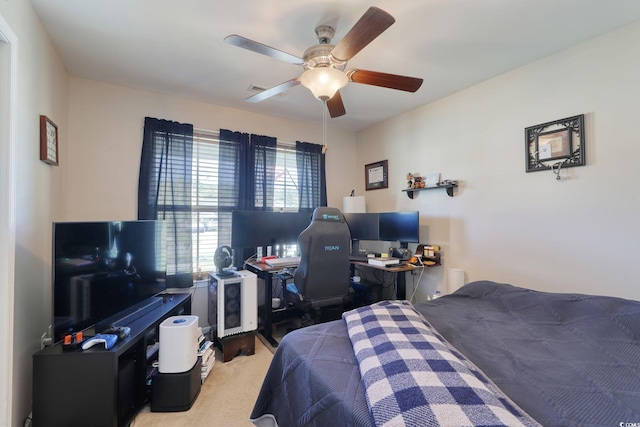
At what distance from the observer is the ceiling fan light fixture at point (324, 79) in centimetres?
168

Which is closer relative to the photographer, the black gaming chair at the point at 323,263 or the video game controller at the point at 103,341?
the video game controller at the point at 103,341

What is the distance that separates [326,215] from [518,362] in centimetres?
162

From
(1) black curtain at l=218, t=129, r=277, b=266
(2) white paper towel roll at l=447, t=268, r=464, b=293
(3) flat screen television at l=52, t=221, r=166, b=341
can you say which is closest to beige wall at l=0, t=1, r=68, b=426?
(3) flat screen television at l=52, t=221, r=166, b=341

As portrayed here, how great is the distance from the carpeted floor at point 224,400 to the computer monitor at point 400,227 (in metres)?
1.84

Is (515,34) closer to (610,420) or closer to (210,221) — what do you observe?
(610,420)

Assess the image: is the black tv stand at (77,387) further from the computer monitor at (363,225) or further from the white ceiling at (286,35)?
the computer monitor at (363,225)

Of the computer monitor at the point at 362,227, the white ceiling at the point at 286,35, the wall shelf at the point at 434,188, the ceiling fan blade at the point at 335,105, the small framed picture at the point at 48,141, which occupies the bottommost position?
the computer monitor at the point at 362,227

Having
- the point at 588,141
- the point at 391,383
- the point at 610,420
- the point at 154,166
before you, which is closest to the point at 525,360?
the point at 610,420

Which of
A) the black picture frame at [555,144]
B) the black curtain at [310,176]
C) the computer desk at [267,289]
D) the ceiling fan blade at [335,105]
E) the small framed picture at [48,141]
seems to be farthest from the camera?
the black curtain at [310,176]

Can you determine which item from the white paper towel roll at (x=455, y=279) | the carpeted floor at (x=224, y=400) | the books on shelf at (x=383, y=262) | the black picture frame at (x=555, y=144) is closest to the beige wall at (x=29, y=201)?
the carpeted floor at (x=224, y=400)

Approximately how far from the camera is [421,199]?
3.18 m

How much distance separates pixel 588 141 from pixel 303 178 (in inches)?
107

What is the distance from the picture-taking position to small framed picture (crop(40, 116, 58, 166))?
68.7 inches

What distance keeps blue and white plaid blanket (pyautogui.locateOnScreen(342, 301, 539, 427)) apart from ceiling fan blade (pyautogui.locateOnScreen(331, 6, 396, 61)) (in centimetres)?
144
